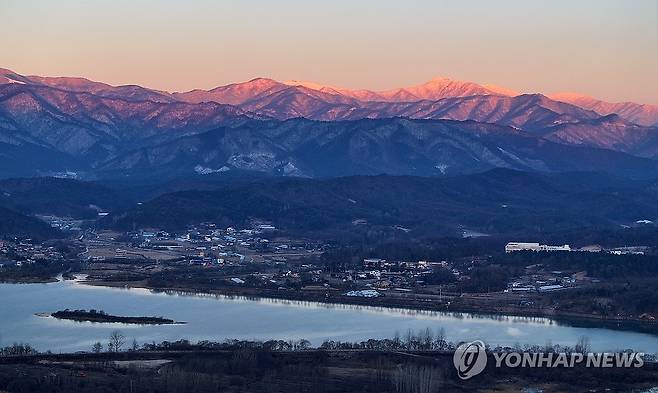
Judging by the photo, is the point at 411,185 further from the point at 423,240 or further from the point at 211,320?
the point at 211,320

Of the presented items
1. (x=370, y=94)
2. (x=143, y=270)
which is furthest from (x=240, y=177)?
(x=370, y=94)

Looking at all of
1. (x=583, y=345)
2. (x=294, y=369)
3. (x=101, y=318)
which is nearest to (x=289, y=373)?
(x=294, y=369)

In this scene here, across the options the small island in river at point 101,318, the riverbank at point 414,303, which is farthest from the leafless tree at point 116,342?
the riverbank at point 414,303

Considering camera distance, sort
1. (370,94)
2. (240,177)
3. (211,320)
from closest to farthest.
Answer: (211,320), (240,177), (370,94)

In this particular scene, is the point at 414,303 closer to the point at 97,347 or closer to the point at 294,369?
the point at 97,347

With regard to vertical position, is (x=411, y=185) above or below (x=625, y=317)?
above

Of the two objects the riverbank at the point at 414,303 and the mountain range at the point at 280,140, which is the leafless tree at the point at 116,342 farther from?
the mountain range at the point at 280,140

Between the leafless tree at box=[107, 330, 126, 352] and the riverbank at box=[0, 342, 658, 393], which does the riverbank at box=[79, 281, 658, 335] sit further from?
the leafless tree at box=[107, 330, 126, 352]
